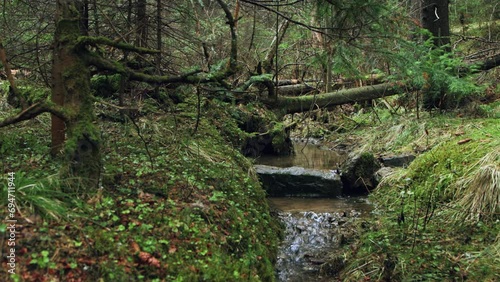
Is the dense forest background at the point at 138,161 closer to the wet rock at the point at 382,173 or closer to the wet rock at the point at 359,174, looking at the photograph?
the wet rock at the point at 382,173

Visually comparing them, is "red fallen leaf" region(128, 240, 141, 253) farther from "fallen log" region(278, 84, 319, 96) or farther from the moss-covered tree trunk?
"fallen log" region(278, 84, 319, 96)

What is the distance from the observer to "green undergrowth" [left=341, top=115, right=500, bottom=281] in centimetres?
418

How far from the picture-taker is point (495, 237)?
441 cm

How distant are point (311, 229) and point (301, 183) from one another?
1.73 metres

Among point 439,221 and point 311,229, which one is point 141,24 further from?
point 439,221

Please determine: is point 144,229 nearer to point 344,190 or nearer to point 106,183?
point 106,183

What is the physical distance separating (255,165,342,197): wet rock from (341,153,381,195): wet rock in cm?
25

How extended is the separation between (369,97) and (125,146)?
687 cm

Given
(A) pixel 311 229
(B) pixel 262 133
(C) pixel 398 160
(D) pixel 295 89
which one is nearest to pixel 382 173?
(C) pixel 398 160

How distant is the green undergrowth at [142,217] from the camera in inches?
118

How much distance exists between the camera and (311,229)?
238 inches

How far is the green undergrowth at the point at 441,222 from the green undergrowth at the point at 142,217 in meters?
1.21

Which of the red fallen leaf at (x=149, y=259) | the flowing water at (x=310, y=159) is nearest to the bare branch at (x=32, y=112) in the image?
the red fallen leaf at (x=149, y=259)

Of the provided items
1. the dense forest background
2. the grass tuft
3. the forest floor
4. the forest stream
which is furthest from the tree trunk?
the grass tuft
